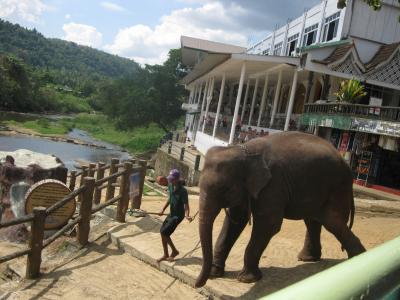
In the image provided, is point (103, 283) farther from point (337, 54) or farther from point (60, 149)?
point (60, 149)

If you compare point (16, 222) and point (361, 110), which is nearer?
point (16, 222)

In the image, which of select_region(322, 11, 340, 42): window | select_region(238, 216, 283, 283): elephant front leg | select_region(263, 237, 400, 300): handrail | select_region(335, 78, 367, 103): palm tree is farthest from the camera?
select_region(322, 11, 340, 42): window

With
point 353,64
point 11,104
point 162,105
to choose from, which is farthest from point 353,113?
point 11,104

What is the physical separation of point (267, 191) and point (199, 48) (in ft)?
130

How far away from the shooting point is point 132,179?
9953 mm

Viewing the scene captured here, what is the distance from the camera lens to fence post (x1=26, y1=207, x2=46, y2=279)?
6.97 m

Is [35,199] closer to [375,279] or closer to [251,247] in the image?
[251,247]

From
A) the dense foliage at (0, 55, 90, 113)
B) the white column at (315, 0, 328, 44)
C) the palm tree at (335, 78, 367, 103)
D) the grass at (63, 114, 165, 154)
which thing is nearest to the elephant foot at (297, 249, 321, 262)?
the palm tree at (335, 78, 367, 103)

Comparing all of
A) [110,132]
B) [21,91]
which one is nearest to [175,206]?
[110,132]

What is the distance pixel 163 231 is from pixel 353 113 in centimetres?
1066

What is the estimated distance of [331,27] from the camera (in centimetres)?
2431

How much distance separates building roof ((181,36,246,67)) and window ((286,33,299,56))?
11.7m

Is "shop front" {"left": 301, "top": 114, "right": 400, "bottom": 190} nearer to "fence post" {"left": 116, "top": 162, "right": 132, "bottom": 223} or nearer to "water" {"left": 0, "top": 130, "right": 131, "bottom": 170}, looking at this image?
"fence post" {"left": 116, "top": 162, "right": 132, "bottom": 223}

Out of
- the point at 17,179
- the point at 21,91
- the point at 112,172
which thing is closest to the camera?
the point at 17,179
